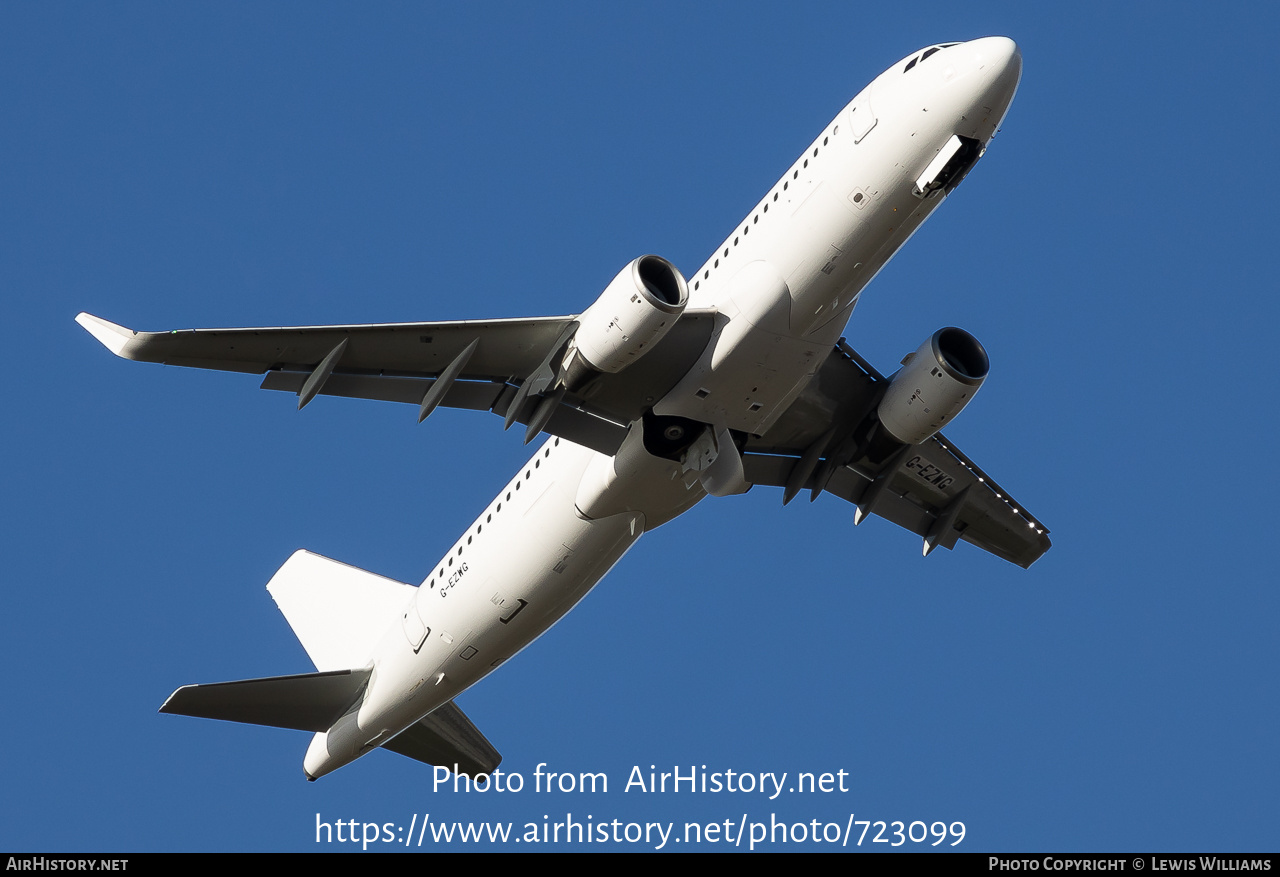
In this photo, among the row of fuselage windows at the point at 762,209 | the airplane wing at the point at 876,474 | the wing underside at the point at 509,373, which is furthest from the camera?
the airplane wing at the point at 876,474

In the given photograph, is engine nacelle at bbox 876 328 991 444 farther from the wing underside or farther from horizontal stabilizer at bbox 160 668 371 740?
horizontal stabilizer at bbox 160 668 371 740

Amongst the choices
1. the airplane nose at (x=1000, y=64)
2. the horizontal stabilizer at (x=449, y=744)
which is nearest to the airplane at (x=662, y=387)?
the airplane nose at (x=1000, y=64)

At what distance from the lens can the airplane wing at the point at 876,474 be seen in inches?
1090

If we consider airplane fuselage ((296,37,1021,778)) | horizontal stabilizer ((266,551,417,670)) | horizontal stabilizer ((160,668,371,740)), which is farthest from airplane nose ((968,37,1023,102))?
horizontal stabilizer ((160,668,371,740))

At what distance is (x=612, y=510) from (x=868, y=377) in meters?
5.57

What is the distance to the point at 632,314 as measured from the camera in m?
22.7

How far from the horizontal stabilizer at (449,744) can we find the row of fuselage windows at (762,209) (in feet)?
40.5

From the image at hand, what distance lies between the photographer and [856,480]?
29.8 meters

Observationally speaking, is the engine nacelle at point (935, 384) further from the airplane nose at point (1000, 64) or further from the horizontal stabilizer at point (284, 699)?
the horizontal stabilizer at point (284, 699)

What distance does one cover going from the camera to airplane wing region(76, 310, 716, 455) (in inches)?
930

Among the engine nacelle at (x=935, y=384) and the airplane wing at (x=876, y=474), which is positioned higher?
the engine nacelle at (x=935, y=384)

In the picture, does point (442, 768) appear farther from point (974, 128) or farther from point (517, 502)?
point (974, 128)

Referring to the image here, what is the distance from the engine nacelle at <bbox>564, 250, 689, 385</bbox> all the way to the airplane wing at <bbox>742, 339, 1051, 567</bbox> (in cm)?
511

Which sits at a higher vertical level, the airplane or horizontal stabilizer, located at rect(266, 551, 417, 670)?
the airplane
